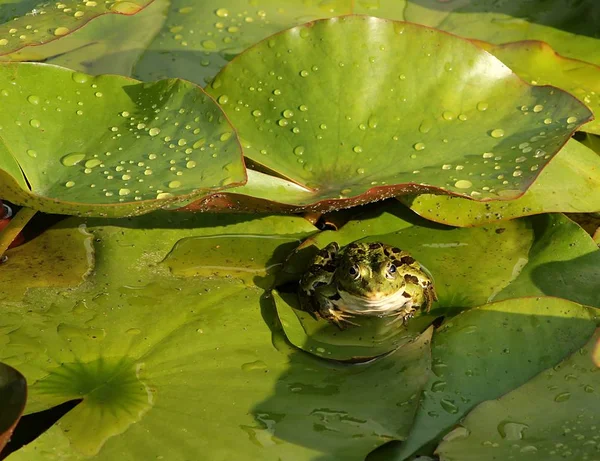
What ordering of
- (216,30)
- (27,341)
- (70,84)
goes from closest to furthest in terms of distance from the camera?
(27,341) < (70,84) < (216,30)

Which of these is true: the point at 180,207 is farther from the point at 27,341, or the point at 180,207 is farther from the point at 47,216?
the point at 47,216

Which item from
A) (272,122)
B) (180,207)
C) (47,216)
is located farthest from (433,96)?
(47,216)

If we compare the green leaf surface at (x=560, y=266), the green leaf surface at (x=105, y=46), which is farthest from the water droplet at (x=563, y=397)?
the green leaf surface at (x=105, y=46)

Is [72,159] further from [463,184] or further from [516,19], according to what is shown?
[516,19]

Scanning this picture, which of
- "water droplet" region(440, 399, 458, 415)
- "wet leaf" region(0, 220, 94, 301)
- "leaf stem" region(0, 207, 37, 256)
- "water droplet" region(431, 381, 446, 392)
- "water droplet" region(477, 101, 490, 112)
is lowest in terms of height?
"water droplet" region(440, 399, 458, 415)

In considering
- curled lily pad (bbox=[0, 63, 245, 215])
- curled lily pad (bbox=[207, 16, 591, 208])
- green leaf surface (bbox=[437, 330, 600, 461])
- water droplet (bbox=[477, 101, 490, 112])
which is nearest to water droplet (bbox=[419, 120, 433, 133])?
curled lily pad (bbox=[207, 16, 591, 208])

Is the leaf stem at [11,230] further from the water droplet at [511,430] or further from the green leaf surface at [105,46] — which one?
the water droplet at [511,430]

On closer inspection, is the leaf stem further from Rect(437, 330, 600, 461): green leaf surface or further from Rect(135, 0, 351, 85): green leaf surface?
Rect(437, 330, 600, 461): green leaf surface
